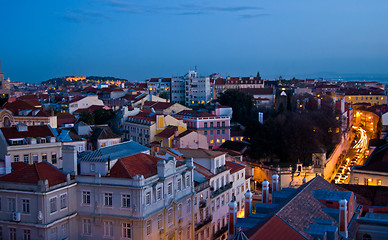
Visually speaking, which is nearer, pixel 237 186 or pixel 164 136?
pixel 237 186

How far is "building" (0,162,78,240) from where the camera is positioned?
69.9ft

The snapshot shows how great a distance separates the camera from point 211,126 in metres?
59.3

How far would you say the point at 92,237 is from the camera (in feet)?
76.1

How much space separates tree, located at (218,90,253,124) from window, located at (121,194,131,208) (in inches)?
1969

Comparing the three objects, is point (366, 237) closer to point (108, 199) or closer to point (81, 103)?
point (108, 199)

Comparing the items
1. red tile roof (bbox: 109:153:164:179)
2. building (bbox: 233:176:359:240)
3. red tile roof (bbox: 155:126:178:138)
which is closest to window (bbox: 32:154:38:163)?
red tile roof (bbox: 109:153:164:179)

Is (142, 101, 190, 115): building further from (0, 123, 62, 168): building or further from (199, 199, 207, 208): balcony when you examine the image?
(199, 199, 207, 208): balcony

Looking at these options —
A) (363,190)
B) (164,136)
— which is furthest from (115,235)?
(164,136)

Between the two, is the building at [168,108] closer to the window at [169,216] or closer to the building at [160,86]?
the building at [160,86]

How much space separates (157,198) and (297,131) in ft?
103

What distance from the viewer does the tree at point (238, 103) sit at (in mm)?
72438

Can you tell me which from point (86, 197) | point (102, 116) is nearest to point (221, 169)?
point (86, 197)

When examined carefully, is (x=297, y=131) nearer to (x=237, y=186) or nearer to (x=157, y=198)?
(x=237, y=186)

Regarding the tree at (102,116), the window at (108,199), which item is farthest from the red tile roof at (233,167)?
the tree at (102,116)
